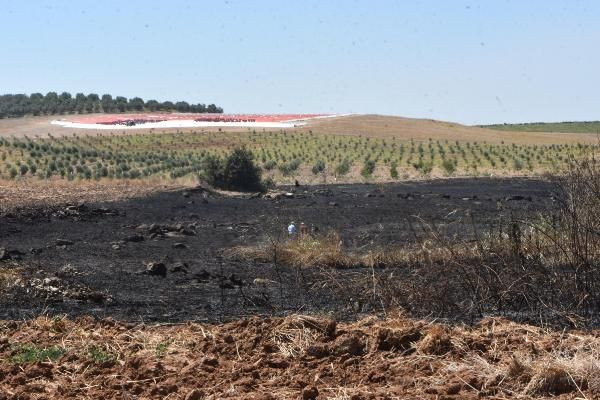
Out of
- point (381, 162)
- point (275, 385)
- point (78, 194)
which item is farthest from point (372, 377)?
point (381, 162)

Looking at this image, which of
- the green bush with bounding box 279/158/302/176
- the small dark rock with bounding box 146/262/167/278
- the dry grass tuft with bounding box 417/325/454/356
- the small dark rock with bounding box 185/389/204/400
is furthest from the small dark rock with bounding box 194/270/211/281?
the green bush with bounding box 279/158/302/176

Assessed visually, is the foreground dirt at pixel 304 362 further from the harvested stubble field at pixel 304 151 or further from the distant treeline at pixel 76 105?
the distant treeline at pixel 76 105

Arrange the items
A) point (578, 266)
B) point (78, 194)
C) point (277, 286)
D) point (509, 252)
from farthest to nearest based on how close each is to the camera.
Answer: point (78, 194)
point (277, 286)
point (509, 252)
point (578, 266)

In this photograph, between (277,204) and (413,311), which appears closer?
(413,311)

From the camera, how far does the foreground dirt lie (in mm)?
6113

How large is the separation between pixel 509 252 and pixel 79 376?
5892 millimetres

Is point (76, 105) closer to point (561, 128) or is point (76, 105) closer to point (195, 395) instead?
point (561, 128)

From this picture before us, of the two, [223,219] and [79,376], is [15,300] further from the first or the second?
[223,219]

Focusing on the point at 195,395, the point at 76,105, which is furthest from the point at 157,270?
the point at 76,105

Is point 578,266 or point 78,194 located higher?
point 578,266

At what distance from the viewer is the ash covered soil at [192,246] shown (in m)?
11.0

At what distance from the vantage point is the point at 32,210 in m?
24.4

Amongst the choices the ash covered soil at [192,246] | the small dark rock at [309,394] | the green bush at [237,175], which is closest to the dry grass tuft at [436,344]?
the small dark rock at [309,394]

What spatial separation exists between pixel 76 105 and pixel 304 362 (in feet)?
378
